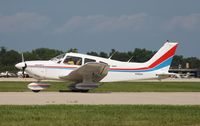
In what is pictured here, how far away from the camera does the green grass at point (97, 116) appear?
9.70 meters

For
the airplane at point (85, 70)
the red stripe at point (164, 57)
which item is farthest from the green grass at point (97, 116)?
the red stripe at point (164, 57)

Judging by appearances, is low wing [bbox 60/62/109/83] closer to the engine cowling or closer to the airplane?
the airplane

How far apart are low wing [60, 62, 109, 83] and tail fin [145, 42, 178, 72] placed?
358cm

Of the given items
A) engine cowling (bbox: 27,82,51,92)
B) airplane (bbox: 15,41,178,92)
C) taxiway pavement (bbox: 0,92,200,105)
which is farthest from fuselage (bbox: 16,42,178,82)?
taxiway pavement (bbox: 0,92,200,105)

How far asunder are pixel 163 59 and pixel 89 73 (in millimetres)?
5240

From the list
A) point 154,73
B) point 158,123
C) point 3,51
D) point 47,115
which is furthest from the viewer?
point 3,51

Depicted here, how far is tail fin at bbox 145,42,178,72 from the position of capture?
26927 mm

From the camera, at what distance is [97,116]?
10.8m

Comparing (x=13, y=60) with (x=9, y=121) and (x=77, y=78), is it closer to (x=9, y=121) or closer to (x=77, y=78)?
(x=77, y=78)

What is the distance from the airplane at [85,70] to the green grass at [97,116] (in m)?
10.8

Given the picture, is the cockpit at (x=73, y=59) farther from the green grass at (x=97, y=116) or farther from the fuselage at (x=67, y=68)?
the green grass at (x=97, y=116)

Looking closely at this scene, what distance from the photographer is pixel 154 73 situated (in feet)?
88.5

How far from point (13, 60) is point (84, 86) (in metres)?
119

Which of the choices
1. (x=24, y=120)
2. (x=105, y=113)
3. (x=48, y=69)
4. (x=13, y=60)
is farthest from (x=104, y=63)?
(x=13, y=60)
